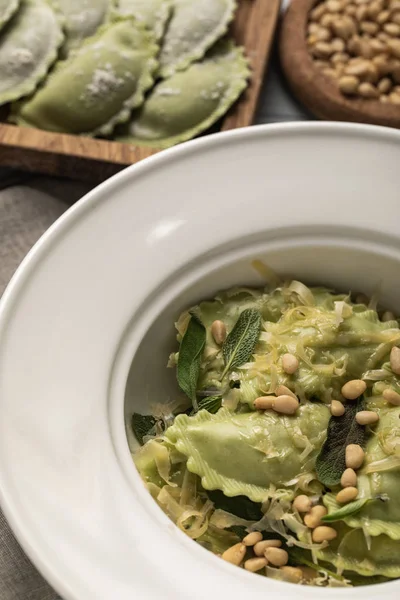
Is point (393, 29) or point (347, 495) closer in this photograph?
point (347, 495)

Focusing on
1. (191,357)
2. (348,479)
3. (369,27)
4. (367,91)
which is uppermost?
(369,27)

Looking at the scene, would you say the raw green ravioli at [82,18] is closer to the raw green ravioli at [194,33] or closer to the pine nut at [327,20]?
the raw green ravioli at [194,33]

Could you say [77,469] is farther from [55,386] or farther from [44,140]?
[44,140]

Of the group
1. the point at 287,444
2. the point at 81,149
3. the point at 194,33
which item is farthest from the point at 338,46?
the point at 287,444

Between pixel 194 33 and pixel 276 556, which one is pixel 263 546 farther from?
pixel 194 33

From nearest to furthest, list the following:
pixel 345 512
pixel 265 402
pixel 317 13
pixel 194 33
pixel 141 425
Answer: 1. pixel 345 512
2. pixel 265 402
3. pixel 141 425
4. pixel 194 33
5. pixel 317 13

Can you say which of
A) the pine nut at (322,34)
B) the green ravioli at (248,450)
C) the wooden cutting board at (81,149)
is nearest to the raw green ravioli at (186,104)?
the wooden cutting board at (81,149)

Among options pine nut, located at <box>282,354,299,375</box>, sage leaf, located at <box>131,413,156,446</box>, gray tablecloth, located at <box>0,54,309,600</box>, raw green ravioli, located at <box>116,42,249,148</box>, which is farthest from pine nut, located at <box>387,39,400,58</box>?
sage leaf, located at <box>131,413,156,446</box>
